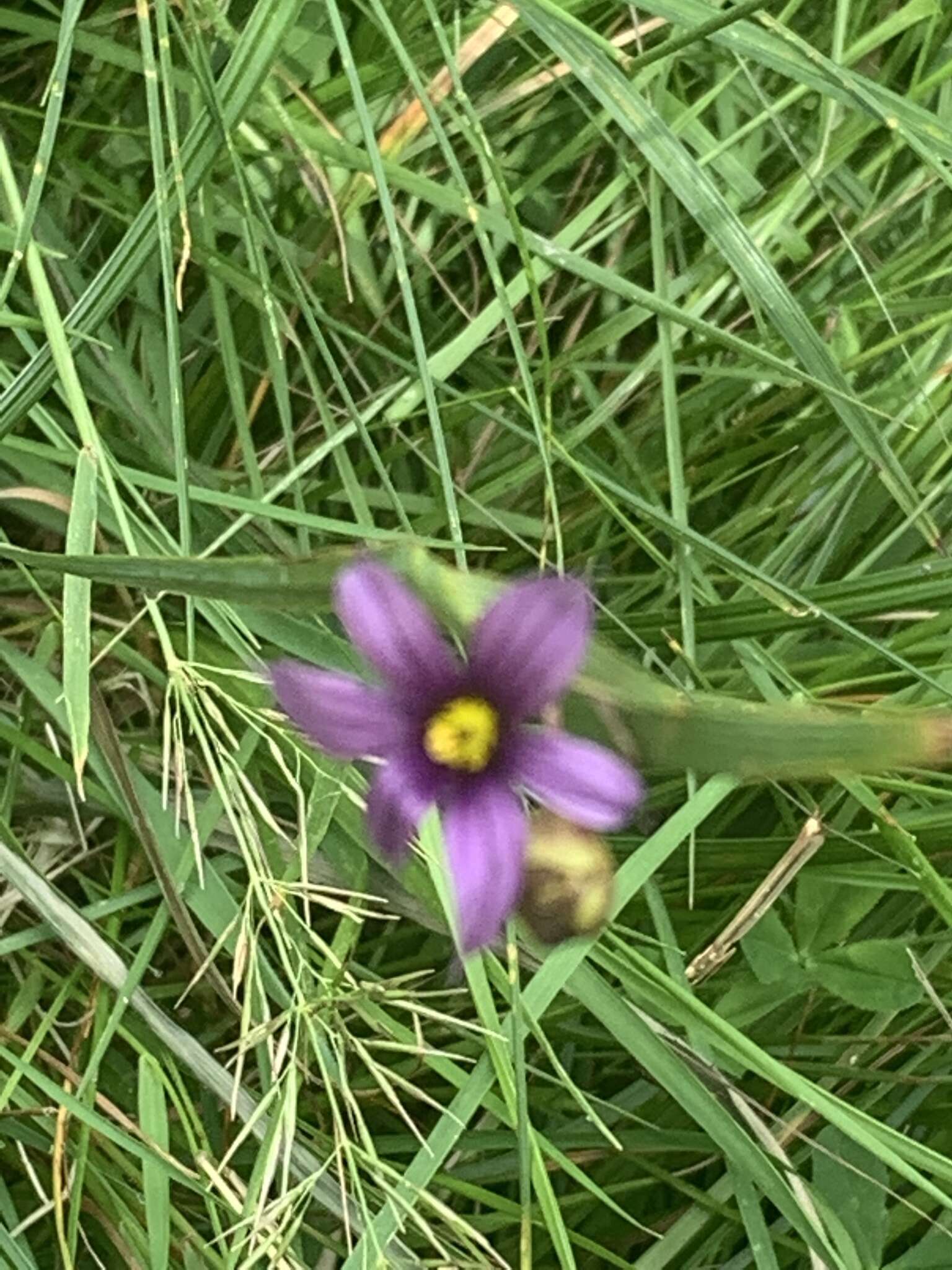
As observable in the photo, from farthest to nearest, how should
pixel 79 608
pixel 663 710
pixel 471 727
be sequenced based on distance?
pixel 79 608
pixel 471 727
pixel 663 710

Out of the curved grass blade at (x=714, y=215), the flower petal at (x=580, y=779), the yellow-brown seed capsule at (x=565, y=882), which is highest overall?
the curved grass blade at (x=714, y=215)

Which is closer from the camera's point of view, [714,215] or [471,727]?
[471,727]

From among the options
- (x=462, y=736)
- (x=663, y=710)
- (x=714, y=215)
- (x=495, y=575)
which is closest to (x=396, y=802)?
(x=462, y=736)

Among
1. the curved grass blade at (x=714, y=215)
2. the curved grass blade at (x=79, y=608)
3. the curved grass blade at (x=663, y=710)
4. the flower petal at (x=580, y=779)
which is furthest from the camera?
the curved grass blade at (x=714, y=215)

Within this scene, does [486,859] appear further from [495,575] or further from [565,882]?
[495,575]

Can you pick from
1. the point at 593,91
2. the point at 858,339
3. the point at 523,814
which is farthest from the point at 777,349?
the point at 523,814

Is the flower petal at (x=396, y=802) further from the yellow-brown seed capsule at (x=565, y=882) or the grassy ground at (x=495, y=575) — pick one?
the grassy ground at (x=495, y=575)

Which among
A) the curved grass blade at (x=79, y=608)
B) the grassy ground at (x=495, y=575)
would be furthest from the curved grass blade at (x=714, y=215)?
the curved grass blade at (x=79, y=608)

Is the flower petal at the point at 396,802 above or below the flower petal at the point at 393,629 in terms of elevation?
below
